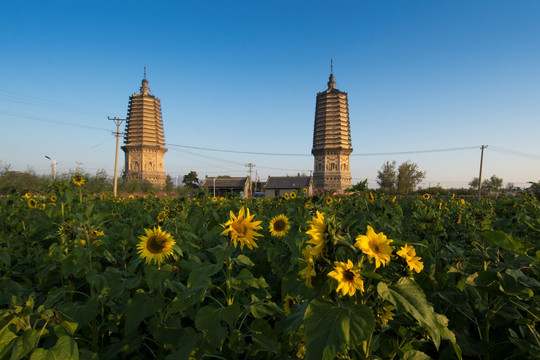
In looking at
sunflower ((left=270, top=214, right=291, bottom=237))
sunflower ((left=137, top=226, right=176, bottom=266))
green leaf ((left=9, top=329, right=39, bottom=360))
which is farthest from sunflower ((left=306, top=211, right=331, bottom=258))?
sunflower ((left=270, top=214, right=291, bottom=237))

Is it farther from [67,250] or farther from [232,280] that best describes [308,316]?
[67,250]

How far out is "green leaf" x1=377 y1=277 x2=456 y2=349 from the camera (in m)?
0.83

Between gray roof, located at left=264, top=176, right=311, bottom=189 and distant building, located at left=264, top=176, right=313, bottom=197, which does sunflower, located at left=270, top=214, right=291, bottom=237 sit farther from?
gray roof, located at left=264, top=176, right=311, bottom=189

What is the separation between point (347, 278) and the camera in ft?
2.89

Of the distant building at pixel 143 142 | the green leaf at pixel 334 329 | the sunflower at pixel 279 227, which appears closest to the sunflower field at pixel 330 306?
the green leaf at pixel 334 329

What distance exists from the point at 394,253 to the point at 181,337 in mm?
1051

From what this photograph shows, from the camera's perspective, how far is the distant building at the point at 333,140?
6575 centimetres

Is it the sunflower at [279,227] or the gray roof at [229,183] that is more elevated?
the gray roof at [229,183]

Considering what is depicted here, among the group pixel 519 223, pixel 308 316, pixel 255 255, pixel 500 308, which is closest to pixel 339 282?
pixel 308 316

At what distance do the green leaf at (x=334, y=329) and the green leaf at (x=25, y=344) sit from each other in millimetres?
910

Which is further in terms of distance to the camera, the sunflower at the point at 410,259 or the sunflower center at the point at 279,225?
the sunflower center at the point at 279,225

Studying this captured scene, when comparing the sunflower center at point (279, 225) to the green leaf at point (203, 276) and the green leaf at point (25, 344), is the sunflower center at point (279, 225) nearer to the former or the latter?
the green leaf at point (203, 276)

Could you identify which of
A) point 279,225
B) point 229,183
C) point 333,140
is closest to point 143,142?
point 229,183

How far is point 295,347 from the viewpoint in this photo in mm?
1322
